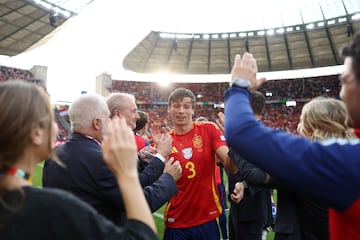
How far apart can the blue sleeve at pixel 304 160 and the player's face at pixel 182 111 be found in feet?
7.97

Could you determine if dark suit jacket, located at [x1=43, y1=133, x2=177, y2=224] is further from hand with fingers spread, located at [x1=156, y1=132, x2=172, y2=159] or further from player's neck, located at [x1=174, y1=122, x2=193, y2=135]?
player's neck, located at [x1=174, y1=122, x2=193, y2=135]

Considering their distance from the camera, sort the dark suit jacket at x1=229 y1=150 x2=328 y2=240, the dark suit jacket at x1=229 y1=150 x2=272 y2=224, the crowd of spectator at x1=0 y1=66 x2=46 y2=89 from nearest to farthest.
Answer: the dark suit jacket at x1=229 y1=150 x2=328 y2=240 → the dark suit jacket at x1=229 y1=150 x2=272 y2=224 → the crowd of spectator at x1=0 y1=66 x2=46 y2=89

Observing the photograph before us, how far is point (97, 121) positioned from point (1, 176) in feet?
3.95

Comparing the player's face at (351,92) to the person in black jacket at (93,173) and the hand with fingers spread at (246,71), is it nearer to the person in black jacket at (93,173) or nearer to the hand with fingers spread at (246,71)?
the hand with fingers spread at (246,71)

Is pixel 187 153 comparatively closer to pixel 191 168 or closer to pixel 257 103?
pixel 191 168

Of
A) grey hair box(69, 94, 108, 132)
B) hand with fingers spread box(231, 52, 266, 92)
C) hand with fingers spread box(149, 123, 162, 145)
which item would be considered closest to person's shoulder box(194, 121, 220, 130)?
hand with fingers spread box(149, 123, 162, 145)

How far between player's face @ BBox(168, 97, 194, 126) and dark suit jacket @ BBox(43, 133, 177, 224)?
1518 millimetres

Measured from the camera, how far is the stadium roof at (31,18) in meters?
21.1

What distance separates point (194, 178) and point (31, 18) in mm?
23554

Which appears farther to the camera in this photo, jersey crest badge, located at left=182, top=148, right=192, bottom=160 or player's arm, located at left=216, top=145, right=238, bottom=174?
jersey crest badge, located at left=182, top=148, right=192, bottom=160

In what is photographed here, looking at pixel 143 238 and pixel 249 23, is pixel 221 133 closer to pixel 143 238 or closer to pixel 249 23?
pixel 143 238

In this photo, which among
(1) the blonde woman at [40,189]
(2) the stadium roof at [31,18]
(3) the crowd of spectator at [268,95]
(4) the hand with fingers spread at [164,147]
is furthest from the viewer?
(3) the crowd of spectator at [268,95]

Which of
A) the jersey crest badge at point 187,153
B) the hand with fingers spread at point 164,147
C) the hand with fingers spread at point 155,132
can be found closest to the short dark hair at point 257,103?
the jersey crest badge at point 187,153

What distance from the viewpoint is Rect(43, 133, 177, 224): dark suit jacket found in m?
1.97
